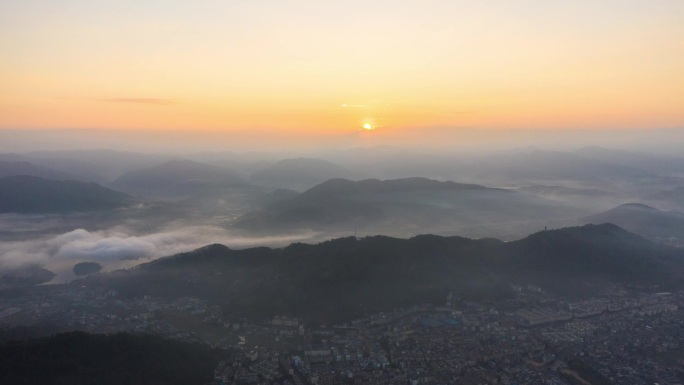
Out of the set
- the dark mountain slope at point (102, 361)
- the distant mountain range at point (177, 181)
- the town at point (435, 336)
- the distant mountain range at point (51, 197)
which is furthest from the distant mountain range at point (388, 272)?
the distant mountain range at point (177, 181)

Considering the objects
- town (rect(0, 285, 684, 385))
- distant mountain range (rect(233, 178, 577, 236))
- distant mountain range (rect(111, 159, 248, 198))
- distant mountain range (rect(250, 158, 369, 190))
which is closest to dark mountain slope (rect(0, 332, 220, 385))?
town (rect(0, 285, 684, 385))

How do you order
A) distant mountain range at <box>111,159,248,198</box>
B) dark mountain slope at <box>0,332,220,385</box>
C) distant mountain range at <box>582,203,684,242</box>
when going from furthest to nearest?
distant mountain range at <box>111,159,248,198</box>
distant mountain range at <box>582,203,684,242</box>
dark mountain slope at <box>0,332,220,385</box>

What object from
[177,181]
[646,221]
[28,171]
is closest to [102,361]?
[646,221]

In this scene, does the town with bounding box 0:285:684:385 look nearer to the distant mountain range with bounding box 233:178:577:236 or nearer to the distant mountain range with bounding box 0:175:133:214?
the distant mountain range with bounding box 233:178:577:236

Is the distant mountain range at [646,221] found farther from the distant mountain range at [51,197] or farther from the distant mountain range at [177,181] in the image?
the distant mountain range at [177,181]

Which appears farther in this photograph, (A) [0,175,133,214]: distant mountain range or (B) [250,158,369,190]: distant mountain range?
(B) [250,158,369,190]: distant mountain range

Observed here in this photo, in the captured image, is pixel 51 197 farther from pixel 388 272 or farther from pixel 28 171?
pixel 388 272

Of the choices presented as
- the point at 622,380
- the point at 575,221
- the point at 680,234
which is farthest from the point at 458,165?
the point at 622,380
